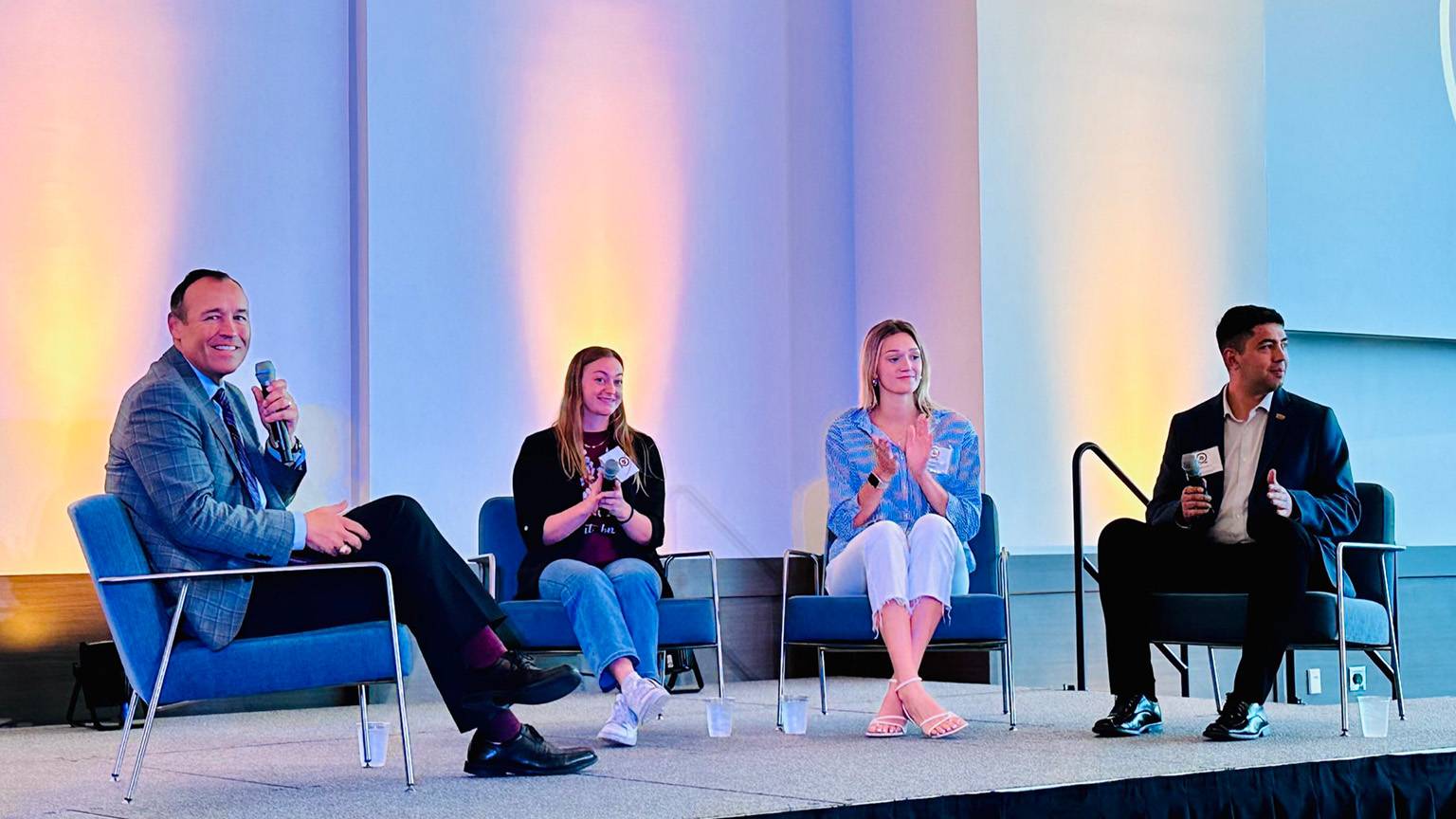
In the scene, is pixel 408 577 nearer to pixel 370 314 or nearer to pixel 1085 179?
pixel 370 314

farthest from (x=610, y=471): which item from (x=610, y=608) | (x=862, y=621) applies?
(x=862, y=621)

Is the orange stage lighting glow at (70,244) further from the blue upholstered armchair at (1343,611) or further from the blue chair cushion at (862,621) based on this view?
the blue upholstered armchair at (1343,611)

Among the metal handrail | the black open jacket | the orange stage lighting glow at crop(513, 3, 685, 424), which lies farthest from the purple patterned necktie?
the metal handrail

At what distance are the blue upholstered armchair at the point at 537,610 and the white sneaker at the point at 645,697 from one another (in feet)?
0.74

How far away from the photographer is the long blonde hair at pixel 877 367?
4.60 meters

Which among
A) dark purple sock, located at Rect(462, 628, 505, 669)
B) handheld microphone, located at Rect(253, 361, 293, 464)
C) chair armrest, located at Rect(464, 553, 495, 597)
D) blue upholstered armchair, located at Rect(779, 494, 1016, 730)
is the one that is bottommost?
blue upholstered armchair, located at Rect(779, 494, 1016, 730)

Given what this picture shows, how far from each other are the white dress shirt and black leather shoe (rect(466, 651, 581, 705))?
1.92 m

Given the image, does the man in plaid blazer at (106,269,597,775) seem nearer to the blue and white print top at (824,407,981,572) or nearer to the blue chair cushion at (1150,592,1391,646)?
the blue and white print top at (824,407,981,572)

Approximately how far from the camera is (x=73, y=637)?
5082 millimetres

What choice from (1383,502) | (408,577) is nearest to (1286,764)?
(1383,502)

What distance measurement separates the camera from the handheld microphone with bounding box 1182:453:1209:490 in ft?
13.3

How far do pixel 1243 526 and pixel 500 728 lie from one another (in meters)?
2.06

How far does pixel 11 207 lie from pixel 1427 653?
609 cm

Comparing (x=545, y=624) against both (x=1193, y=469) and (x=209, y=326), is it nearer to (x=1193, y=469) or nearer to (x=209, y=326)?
(x=209, y=326)
